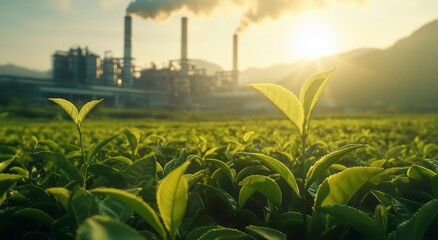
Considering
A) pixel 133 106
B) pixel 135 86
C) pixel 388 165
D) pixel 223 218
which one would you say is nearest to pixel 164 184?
pixel 223 218

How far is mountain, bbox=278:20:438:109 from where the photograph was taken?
358 ft

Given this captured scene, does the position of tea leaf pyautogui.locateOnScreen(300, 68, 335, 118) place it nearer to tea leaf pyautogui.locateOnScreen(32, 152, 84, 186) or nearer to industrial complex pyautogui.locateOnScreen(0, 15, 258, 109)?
tea leaf pyautogui.locateOnScreen(32, 152, 84, 186)

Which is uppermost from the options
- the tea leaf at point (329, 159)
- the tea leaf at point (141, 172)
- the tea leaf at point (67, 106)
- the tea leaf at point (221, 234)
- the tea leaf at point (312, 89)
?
the tea leaf at point (312, 89)

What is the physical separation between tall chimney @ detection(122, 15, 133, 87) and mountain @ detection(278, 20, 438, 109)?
199 ft

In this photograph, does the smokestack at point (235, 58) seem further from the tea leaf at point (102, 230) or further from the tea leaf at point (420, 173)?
the tea leaf at point (102, 230)

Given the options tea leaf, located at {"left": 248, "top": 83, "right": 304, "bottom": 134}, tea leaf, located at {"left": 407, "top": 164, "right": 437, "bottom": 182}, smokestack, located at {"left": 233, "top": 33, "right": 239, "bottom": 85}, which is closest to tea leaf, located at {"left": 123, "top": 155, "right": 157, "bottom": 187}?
tea leaf, located at {"left": 248, "top": 83, "right": 304, "bottom": 134}

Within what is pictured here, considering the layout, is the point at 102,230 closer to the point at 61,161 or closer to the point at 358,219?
the point at 358,219

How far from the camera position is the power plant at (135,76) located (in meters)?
50.5

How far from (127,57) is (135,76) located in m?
6.31

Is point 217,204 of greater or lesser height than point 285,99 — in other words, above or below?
below

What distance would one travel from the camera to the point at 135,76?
58375 mm

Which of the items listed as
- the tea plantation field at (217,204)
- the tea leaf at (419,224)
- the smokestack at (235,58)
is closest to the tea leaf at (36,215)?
the tea plantation field at (217,204)

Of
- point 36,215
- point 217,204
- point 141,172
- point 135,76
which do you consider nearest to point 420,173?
point 217,204

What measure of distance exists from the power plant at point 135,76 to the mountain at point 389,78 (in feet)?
180
